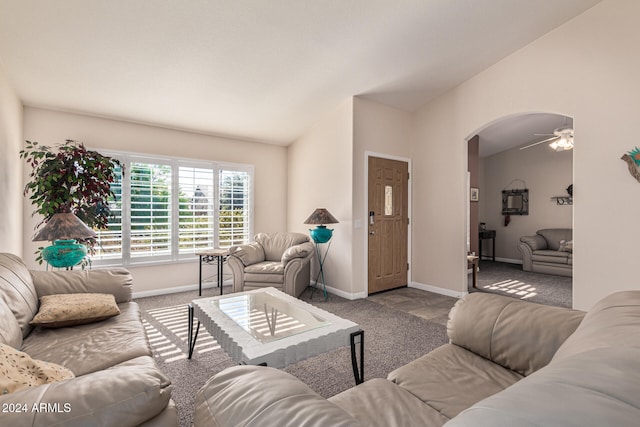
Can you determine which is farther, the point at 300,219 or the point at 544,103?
the point at 300,219

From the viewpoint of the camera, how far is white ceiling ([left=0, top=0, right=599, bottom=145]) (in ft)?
8.15

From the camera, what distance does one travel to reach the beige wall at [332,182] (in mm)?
4293

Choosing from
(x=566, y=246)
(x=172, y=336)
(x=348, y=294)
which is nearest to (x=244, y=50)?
(x=172, y=336)

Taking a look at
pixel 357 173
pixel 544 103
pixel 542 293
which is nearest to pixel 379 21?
pixel 357 173

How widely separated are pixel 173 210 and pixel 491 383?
4459 millimetres

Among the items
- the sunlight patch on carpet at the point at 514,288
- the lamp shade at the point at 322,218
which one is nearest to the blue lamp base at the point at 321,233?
the lamp shade at the point at 322,218

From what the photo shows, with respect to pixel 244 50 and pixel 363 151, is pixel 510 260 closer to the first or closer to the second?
pixel 363 151

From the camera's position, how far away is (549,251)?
612cm

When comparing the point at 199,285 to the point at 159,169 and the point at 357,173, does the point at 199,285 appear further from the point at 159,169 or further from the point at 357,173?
the point at 357,173

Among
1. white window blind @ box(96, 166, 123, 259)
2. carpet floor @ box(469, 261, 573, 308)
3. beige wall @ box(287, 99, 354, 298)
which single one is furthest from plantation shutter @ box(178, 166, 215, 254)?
carpet floor @ box(469, 261, 573, 308)

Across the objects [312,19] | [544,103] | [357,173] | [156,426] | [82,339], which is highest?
[312,19]

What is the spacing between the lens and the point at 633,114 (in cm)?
288

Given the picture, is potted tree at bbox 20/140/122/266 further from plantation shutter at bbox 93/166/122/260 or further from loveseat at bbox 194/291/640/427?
loveseat at bbox 194/291/640/427

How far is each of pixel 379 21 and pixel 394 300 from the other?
3.39 meters
